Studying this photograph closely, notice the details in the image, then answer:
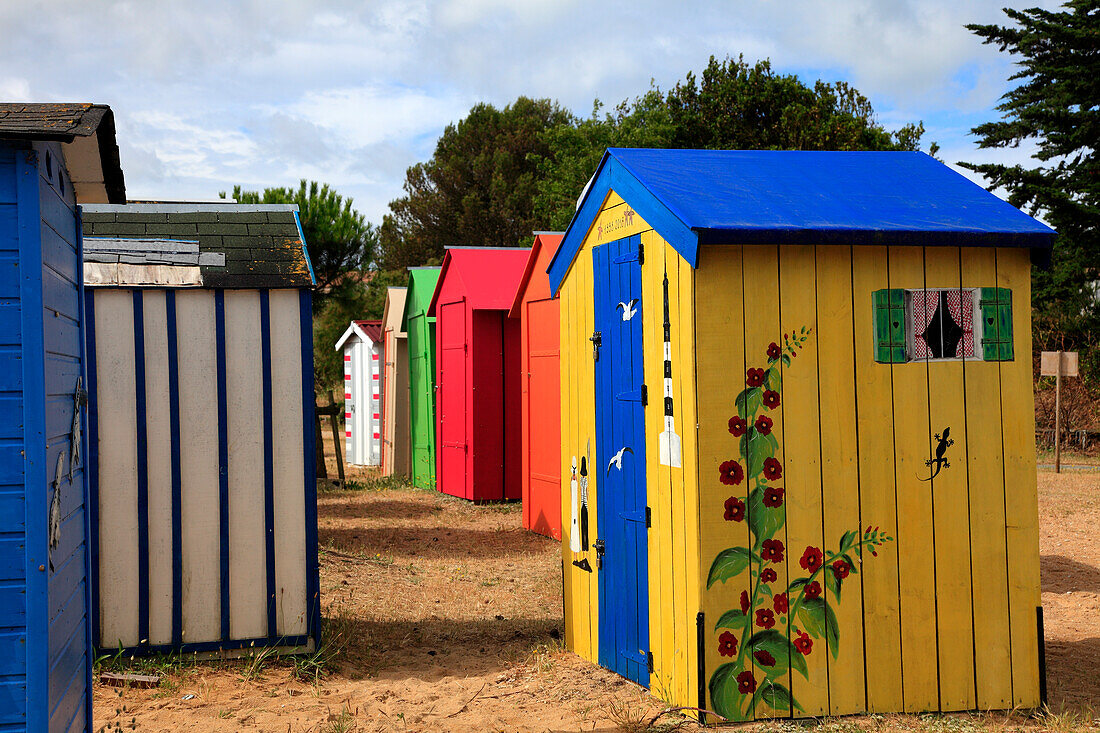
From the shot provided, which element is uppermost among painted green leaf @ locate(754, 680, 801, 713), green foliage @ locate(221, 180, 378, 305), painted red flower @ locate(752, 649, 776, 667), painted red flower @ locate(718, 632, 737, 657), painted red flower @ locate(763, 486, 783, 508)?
green foliage @ locate(221, 180, 378, 305)

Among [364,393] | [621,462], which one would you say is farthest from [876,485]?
[364,393]

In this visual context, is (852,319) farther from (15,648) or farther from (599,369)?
(15,648)

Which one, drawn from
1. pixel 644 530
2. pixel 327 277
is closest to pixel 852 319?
pixel 644 530

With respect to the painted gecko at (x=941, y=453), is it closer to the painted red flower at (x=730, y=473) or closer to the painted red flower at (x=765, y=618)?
the painted red flower at (x=730, y=473)

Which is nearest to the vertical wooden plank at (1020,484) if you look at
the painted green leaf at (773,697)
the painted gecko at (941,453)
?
the painted gecko at (941,453)

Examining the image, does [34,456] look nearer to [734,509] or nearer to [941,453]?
[734,509]

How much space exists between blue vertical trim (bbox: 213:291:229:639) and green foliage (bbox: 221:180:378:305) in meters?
16.5

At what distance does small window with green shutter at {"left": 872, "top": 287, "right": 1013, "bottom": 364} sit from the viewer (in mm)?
4637

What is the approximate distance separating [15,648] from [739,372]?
10.0 feet

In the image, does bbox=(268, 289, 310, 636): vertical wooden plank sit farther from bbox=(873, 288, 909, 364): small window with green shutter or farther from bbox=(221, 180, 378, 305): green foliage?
bbox=(221, 180, 378, 305): green foliage

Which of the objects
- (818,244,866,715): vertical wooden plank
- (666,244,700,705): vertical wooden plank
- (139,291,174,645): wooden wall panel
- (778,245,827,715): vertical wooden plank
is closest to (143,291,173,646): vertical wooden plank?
→ (139,291,174,645): wooden wall panel

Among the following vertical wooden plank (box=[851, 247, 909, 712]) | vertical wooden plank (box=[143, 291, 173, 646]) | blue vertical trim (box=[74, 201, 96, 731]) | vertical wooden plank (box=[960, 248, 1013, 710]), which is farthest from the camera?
vertical wooden plank (box=[143, 291, 173, 646])

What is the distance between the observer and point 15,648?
10.4 ft

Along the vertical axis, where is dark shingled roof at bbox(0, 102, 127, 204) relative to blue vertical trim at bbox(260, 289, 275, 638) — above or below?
above
